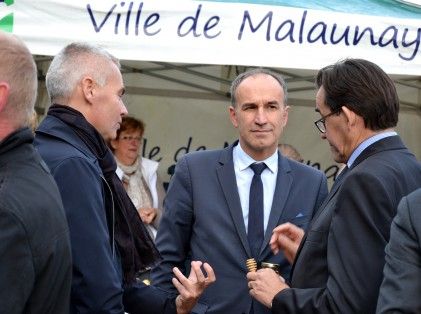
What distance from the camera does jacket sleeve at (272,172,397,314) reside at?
108 inches

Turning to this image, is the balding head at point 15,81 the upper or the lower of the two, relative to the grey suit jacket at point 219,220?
upper

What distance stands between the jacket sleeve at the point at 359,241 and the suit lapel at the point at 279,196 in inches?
41.3

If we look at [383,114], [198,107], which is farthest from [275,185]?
[198,107]

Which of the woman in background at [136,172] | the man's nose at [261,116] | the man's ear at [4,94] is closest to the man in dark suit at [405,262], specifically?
the man's ear at [4,94]

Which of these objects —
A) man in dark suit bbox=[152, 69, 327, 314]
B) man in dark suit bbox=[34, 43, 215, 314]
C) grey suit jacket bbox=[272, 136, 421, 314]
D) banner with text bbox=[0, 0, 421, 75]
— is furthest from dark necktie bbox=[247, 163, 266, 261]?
banner with text bbox=[0, 0, 421, 75]

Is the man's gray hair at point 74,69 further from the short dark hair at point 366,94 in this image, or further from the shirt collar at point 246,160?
the shirt collar at point 246,160

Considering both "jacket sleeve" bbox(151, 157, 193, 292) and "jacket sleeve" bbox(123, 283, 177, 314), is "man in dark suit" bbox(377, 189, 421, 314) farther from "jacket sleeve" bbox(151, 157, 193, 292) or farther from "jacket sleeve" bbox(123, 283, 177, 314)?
"jacket sleeve" bbox(151, 157, 193, 292)

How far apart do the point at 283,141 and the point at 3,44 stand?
5.29 m

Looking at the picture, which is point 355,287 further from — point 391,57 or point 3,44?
point 391,57

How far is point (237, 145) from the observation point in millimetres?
4129

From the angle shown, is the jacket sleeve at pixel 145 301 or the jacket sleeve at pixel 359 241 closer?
the jacket sleeve at pixel 359 241

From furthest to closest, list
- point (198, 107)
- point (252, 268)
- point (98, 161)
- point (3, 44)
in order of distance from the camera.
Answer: point (198, 107)
point (252, 268)
point (98, 161)
point (3, 44)

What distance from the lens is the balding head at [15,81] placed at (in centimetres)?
215

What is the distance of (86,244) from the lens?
8.97 ft
